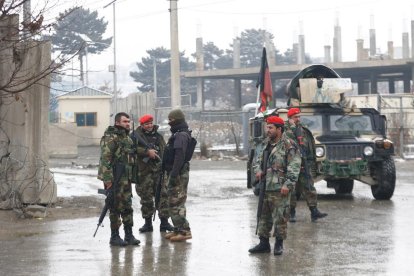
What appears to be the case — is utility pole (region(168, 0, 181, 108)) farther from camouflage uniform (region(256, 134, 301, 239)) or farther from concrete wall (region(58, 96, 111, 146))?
camouflage uniform (region(256, 134, 301, 239))

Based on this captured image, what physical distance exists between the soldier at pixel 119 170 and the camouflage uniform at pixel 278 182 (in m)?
1.72

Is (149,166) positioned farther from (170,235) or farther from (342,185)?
(342,185)

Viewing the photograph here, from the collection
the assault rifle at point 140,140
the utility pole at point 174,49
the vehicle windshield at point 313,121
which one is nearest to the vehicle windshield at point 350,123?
the vehicle windshield at point 313,121

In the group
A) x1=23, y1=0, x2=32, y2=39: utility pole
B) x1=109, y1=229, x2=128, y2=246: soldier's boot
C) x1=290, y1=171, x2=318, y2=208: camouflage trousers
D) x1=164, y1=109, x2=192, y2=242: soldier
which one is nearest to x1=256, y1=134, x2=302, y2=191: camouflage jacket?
x1=164, y1=109, x2=192, y2=242: soldier

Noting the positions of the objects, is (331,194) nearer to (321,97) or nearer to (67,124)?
(321,97)

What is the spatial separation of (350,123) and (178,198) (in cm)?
687

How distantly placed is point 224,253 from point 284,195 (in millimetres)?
999

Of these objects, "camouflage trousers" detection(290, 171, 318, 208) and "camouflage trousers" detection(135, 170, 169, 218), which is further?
"camouflage trousers" detection(290, 171, 318, 208)

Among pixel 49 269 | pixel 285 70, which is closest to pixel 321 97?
pixel 49 269

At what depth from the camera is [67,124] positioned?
3781 cm

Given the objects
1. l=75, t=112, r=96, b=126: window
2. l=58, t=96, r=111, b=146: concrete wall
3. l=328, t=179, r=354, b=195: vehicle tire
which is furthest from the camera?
l=75, t=112, r=96, b=126: window

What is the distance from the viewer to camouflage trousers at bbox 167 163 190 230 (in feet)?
35.9

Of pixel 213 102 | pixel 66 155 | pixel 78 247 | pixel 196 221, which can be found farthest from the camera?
pixel 213 102

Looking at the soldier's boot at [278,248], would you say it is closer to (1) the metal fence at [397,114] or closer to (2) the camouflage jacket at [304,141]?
(2) the camouflage jacket at [304,141]
